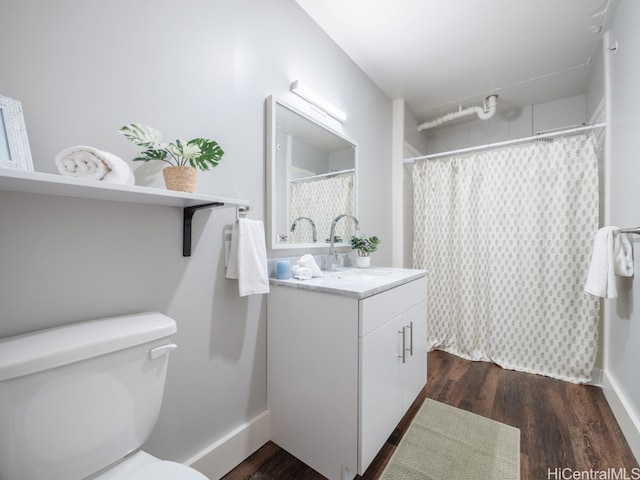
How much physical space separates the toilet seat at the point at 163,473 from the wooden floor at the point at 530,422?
634mm

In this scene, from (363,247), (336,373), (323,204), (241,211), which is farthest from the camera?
(363,247)

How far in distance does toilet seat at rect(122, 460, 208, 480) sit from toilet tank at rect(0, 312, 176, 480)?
0.11 metres

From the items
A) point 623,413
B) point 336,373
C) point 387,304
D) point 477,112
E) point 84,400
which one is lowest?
point 623,413

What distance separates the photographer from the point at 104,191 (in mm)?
804

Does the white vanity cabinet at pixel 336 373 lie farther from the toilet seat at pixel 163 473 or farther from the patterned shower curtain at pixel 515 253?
the patterned shower curtain at pixel 515 253

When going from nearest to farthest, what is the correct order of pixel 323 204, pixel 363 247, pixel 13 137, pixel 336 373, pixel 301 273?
1. pixel 13 137
2. pixel 336 373
3. pixel 301 273
4. pixel 323 204
5. pixel 363 247

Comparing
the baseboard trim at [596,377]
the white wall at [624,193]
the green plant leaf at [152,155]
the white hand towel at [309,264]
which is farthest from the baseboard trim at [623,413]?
the green plant leaf at [152,155]

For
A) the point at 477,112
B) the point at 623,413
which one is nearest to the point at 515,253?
the point at 623,413

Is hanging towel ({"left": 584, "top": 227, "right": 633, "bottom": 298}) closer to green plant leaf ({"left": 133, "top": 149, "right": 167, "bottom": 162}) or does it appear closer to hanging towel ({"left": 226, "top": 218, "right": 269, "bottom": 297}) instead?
hanging towel ({"left": 226, "top": 218, "right": 269, "bottom": 297})

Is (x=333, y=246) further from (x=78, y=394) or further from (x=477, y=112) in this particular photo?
(x=477, y=112)

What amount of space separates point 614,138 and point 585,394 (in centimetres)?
170

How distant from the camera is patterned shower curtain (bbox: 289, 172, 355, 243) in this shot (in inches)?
67.6

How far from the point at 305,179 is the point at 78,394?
1.39 metres

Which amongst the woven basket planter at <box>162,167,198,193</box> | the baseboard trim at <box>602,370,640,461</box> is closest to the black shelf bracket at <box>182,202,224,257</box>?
the woven basket planter at <box>162,167,198,193</box>
